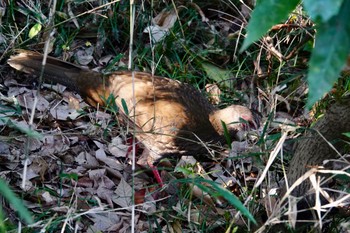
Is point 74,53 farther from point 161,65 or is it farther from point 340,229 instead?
point 340,229

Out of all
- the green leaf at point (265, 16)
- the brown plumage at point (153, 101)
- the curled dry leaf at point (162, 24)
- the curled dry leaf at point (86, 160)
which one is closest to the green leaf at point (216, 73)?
the curled dry leaf at point (162, 24)

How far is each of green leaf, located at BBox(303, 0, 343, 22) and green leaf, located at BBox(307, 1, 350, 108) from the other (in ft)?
0.14

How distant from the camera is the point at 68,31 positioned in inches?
209

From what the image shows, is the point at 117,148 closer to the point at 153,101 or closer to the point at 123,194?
the point at 153,101

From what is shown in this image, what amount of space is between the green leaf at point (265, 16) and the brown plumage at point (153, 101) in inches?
123

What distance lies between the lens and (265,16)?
1326 millimetres

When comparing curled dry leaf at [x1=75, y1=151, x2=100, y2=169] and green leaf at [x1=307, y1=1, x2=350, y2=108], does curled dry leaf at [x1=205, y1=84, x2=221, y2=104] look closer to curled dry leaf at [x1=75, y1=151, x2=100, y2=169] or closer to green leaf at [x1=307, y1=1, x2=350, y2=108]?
curled dry leaf at [x1=75, y1=151, x2=100, y2=169]

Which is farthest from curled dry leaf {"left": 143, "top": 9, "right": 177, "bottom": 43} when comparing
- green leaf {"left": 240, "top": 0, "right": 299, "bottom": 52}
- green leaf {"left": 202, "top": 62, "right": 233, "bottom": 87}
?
green leaf {"left": 240, "top": 0, "right": 299, "bottom": 52}

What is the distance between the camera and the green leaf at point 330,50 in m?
1.26

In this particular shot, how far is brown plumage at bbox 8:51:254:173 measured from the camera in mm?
4562

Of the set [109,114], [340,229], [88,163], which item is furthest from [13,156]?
[340,229]

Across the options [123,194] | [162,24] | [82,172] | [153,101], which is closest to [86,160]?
[82,172]

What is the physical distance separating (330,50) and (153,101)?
3384 millimetres

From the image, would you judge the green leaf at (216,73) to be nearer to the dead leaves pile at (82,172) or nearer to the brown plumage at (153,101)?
the brown plumage at (153,101)
